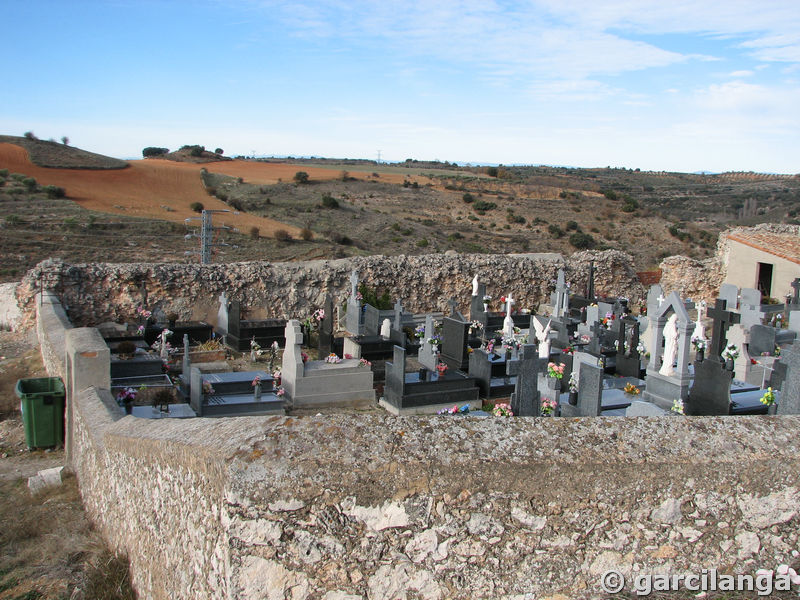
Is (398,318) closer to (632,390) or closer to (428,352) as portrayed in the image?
(428,352)

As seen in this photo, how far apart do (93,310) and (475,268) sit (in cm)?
1083

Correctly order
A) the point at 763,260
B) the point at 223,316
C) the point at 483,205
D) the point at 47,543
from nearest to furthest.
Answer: the point at 47,543 → the point at 223,316 → the point at 763,260 → the point at 483,205

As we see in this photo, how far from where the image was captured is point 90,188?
4488 centimetres

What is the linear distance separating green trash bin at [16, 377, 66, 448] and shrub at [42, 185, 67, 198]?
112 ft

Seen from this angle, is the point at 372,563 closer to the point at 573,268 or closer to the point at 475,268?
the point at 475,268

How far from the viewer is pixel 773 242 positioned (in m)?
22.1

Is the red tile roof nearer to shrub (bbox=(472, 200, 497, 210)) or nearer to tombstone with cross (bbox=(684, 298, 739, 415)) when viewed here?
tombstone with cross (bbox=(684, 298, 739, 415))

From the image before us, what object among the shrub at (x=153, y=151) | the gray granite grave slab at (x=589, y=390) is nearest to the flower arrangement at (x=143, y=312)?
the gray granite grave slab at (x=589, y=390)

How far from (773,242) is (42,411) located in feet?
73.2

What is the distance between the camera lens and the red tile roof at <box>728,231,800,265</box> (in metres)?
20.8

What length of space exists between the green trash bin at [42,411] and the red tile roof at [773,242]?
67.3 feet

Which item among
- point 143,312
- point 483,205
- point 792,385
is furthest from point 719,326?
point 483,205

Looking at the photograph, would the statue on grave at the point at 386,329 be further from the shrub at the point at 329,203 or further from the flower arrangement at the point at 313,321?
the shrub at the point at 329,203

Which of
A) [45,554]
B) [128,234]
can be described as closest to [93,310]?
[45,554]
